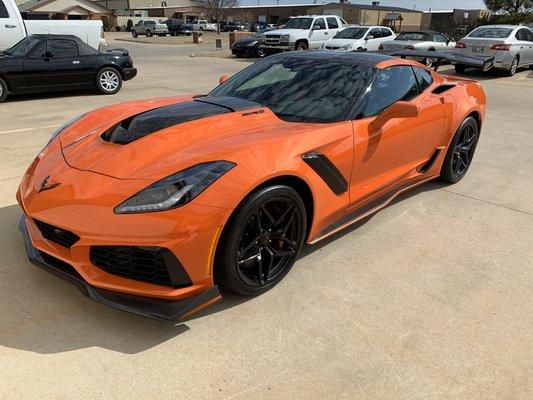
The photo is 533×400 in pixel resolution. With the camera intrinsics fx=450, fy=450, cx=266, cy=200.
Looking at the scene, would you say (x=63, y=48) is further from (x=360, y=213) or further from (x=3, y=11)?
(x=360, y=213)

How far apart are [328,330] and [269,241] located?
2.05 ft

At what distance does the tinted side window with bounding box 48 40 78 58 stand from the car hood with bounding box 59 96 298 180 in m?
6.88

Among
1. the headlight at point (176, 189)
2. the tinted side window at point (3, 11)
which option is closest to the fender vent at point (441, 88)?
the headlight at point (176, 189)

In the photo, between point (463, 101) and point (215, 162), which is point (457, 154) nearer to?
point (463, 101)

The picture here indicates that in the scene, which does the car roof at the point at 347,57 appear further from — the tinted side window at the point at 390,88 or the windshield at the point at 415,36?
the windshield at the point at 415,36

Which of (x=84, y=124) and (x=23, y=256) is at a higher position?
(x=84, y=124)

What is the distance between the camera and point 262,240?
8.80 feet

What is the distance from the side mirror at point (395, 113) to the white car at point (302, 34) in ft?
55.4

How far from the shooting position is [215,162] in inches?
96.8

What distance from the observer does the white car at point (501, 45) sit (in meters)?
13.8

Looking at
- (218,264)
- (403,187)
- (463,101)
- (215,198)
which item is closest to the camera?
(215,198)

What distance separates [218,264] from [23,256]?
1.53m

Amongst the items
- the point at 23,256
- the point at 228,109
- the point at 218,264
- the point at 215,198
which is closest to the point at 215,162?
the point at 215,198

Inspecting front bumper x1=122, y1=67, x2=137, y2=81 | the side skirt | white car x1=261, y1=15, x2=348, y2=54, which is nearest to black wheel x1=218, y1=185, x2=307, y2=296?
the side skirt
